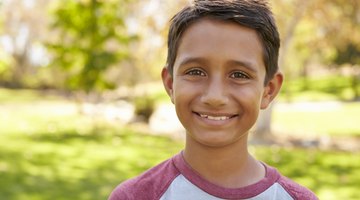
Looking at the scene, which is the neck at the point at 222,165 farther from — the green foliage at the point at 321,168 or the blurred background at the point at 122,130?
the green foliage at the point at 321,168

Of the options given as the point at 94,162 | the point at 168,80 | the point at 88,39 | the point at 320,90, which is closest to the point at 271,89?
the point at 168,80

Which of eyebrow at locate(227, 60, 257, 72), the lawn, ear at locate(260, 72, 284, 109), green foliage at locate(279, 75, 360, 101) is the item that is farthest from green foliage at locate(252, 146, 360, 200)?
green foliage at locate(279, 75, 360, 101)

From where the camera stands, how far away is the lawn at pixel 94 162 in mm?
7507

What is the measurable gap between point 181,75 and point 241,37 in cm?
21

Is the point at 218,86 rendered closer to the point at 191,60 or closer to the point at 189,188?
the point at 191,60

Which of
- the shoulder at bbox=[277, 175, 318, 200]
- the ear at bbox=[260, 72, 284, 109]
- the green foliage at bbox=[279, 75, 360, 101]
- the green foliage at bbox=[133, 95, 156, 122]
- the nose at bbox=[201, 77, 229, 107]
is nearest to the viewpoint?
the nose at bbox=[201, 77, 229, 107]

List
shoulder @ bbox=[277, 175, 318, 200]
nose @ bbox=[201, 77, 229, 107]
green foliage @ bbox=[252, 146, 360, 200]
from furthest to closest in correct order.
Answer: green foliage @ bbox=[252, 146, 360, 200] → shoulder @ bbox=[277, 175, 318, 200] → nose @ bbox=[201, 77, 229, 107]

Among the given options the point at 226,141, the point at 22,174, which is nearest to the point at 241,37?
the point at 226,141

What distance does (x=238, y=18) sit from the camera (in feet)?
5.33

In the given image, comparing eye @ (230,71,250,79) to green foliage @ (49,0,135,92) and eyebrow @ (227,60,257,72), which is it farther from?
green foliage @ (49,0,135,92)

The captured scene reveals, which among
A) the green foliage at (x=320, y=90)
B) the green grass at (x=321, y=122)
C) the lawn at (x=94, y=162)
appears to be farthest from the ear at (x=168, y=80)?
the green foliage at (x=320, y=90)

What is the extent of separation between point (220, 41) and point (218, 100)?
166 mm

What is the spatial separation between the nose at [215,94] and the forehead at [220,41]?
0.24 ft

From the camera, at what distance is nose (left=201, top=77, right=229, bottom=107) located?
1.60 m
